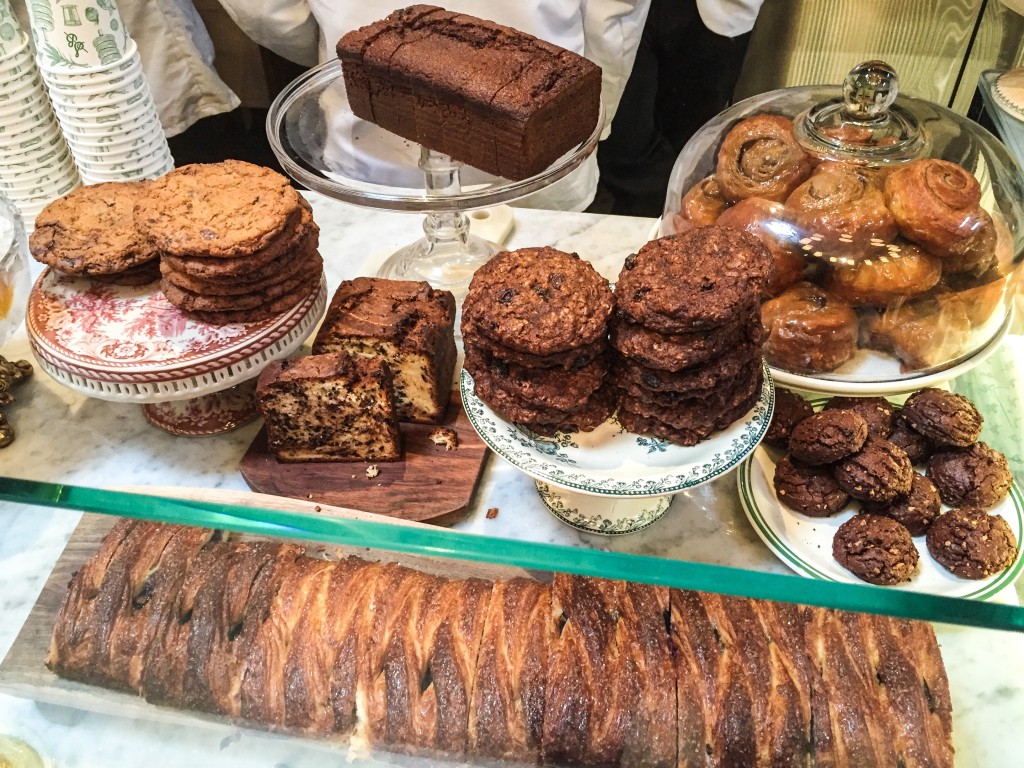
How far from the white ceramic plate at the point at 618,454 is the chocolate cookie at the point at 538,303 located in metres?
0.13

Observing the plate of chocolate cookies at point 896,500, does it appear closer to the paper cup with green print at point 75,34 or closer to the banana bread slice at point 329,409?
the banana bread slice at point 329,409

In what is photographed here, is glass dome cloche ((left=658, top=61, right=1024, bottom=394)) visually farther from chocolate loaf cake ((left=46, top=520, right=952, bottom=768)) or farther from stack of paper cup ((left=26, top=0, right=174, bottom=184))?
stack of paper cup ((left=26, top=0, right=174, bottom=184))

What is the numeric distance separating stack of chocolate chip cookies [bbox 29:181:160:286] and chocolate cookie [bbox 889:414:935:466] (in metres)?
1.20

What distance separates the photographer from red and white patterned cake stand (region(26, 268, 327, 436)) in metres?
1.29

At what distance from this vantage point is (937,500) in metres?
1.18

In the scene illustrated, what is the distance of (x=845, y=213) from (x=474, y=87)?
2.14 ft

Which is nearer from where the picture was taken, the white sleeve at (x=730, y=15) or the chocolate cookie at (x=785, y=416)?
the chocolate cookie at (x=785, y=416)

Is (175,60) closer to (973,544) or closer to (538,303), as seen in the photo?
(538,303)

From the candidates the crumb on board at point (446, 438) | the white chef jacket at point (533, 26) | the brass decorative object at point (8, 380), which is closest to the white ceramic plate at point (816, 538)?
the crumb on board at point (446, 438)

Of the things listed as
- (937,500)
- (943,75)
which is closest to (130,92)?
(937,500)

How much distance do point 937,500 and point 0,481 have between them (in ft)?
3.82

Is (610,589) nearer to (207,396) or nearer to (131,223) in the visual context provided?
(207,396)

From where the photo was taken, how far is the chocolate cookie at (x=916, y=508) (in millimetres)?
1175

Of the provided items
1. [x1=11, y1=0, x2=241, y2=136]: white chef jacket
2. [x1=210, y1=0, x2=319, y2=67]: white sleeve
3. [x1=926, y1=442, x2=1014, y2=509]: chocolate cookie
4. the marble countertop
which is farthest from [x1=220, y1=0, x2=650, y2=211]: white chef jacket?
[x1=926, y1=442, x2=1014, y2=509]: chocolate cookie
